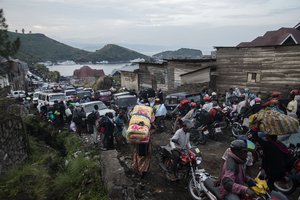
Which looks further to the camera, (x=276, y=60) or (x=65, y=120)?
(x=276, y=60)

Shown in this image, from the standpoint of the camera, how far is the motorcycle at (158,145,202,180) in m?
6.68

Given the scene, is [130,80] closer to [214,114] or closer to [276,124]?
[214,114]

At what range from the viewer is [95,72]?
287ft

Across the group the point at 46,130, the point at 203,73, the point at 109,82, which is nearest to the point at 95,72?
the point at 109,82

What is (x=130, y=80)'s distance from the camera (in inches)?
1425

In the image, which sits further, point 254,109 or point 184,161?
point 254,109

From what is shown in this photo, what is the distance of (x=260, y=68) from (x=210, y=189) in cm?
1586

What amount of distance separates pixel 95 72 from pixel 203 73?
6931 cm

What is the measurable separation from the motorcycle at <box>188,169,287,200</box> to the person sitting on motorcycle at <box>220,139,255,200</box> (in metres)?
0.24

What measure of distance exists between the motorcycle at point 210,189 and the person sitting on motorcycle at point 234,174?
0.24m

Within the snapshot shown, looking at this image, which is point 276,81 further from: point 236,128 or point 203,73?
point 236,128

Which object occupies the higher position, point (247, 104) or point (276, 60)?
point (276, 60)

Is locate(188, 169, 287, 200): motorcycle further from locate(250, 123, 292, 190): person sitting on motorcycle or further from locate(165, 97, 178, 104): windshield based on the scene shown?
locate(165, 97, 178, 104): windshield

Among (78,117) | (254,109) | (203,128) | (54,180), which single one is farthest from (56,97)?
(254,109)
